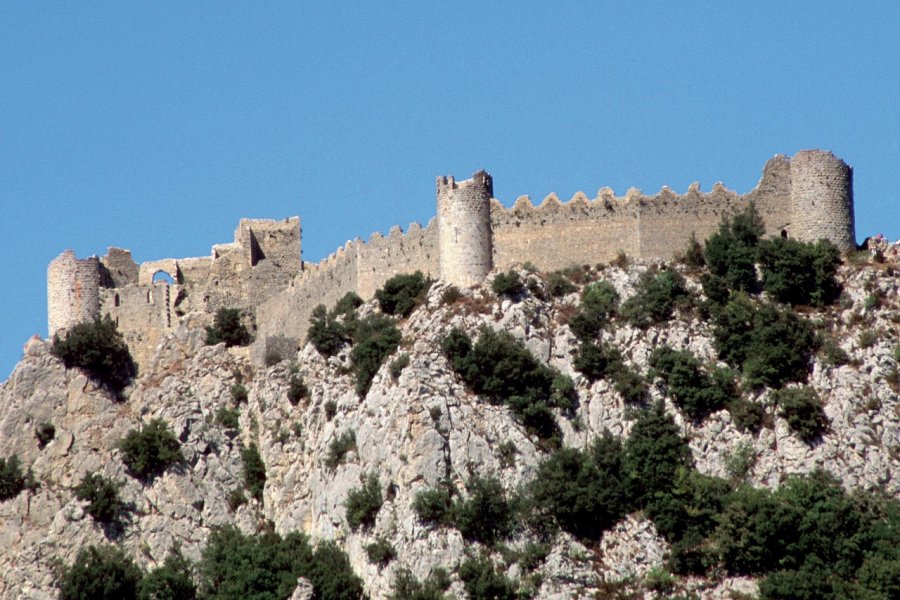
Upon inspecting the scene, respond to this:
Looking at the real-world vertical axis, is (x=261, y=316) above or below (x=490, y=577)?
above

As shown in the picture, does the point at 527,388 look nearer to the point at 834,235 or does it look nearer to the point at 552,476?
the point at 552,476

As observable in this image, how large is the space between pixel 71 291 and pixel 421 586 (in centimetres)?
2196

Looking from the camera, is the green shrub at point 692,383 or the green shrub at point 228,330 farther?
the green shrub at point 228,330

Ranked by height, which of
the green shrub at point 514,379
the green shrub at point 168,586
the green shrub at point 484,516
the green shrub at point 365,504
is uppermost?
the green shrub at point 514,379

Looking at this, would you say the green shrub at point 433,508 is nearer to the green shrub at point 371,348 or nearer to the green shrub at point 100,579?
the green shrub at point 371,348

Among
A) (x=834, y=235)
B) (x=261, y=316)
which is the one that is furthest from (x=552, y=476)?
(x=261, y=316)

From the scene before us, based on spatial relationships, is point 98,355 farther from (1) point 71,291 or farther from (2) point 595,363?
(2) point 595,363

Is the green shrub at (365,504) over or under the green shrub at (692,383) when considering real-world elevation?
under

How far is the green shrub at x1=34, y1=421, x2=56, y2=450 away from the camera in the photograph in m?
71.6

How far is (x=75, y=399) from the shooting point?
7275 cm

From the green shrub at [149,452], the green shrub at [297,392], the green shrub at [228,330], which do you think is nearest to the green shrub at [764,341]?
the green shrub at [297,392]

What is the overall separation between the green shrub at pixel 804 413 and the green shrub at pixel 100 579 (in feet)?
63.3

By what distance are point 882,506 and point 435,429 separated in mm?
12376

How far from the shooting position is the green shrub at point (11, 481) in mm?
69500
